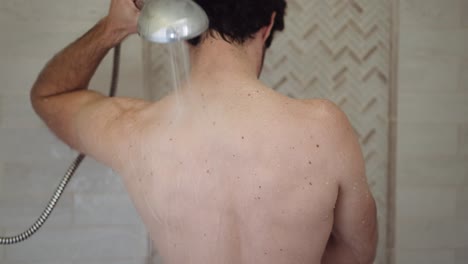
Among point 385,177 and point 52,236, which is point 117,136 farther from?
point 385,177

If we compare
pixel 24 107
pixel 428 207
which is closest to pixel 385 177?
pixel 428 207

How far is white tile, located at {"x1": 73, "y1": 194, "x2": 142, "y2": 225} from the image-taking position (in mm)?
1387

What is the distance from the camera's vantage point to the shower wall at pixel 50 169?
4.38 feet

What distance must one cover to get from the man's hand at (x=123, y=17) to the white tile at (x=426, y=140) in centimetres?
84

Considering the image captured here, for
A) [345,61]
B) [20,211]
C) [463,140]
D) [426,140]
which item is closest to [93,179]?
[20,211]

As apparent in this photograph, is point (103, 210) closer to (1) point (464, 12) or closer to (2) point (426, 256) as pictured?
(2) point (426, 256)

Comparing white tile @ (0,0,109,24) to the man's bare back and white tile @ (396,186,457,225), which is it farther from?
white tile @ (396,186,457,225)

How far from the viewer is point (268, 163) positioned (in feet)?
2.80

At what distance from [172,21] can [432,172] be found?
40.4 inches

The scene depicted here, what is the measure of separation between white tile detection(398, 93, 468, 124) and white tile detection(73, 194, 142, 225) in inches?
31.3

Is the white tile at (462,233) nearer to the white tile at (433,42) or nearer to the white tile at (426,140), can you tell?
the white tile at (426,140)

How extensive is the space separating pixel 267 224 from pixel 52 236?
0.75 metres

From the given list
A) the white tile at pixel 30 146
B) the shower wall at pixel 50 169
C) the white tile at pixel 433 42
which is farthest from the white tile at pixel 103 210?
the white tile at pixel 433 42

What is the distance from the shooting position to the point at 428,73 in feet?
4.91
